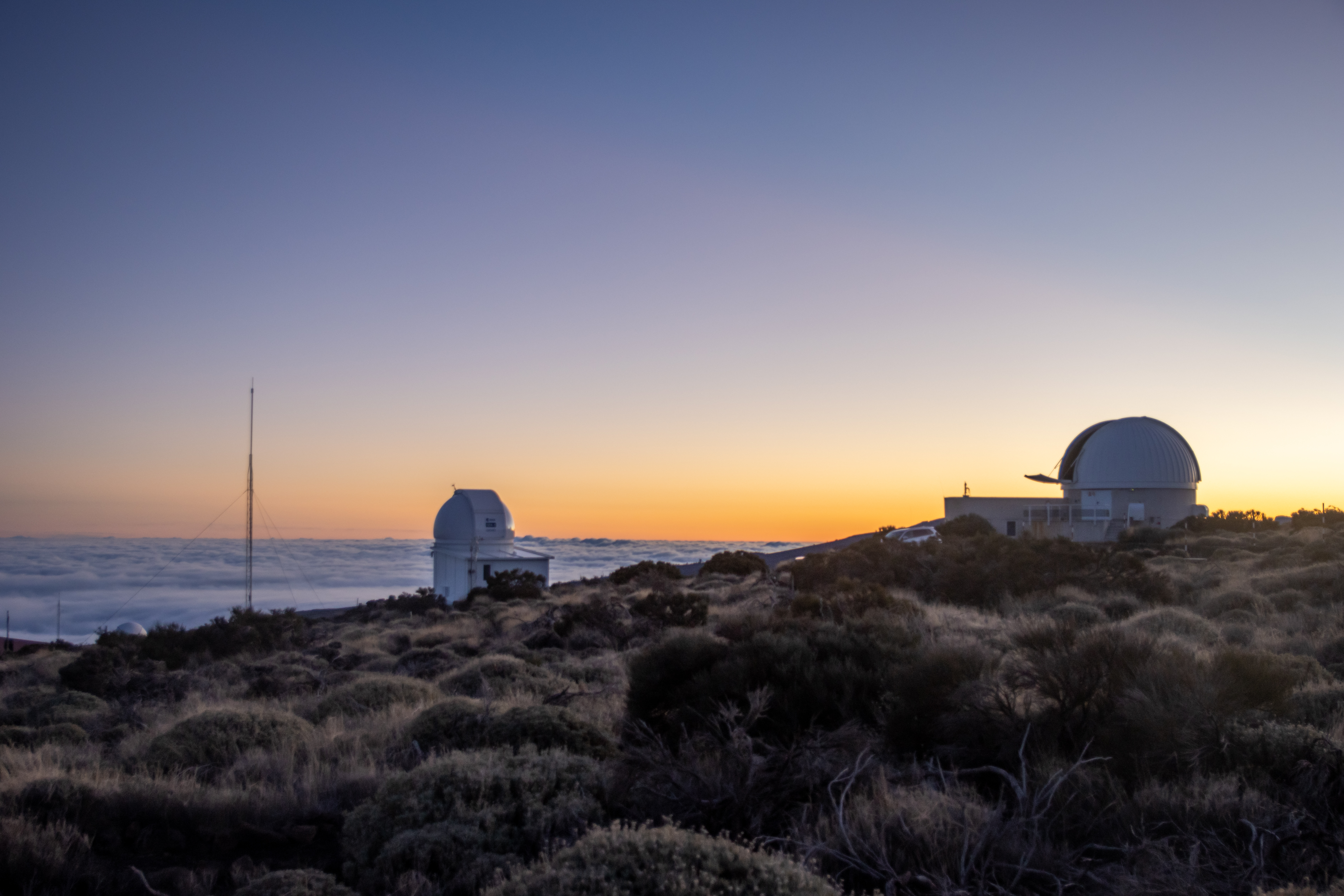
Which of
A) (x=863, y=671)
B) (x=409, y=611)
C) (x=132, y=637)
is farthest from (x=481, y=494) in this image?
(x=863, y=671)

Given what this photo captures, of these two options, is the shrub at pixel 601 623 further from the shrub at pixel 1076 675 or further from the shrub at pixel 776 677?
the shrub at pixel 1076 675

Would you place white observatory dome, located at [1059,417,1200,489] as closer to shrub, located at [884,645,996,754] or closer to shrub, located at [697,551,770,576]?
shrub, located at [697,551,770,576]

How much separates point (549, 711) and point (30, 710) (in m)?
8.41

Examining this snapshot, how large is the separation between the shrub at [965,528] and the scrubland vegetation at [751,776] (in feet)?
75.2

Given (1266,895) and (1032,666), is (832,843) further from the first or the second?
(1032,666)

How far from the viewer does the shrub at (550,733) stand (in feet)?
19.0

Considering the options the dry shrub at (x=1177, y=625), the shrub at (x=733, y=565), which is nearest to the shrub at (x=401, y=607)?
the shrub at (x=733, y=565)

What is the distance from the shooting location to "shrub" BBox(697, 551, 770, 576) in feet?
94.4

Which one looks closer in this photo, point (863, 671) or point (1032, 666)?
point (1032, 666)

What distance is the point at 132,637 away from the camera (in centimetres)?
1667

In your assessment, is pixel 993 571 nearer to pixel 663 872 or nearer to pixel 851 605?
pixel 851 605

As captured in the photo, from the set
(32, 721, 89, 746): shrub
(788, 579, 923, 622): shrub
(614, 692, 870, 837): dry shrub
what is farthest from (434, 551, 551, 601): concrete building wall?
(614, 692, 870, 837): dry shrub

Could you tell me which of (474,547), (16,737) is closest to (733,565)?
(474,547)

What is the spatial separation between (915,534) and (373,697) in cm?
3188
